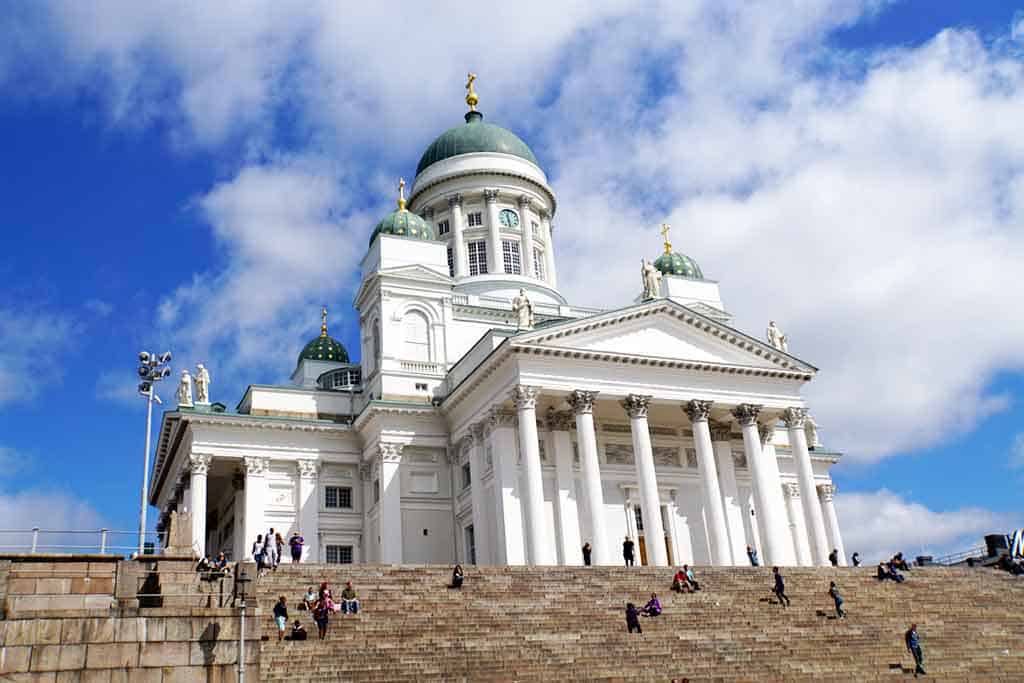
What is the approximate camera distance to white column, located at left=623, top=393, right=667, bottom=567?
36.9 m

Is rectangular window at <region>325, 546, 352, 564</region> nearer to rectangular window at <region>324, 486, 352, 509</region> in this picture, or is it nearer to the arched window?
rectangular window at <region>324, 486, 352, 509</region>

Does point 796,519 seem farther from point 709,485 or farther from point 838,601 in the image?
point 838,601

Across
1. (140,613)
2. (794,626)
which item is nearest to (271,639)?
(140,613)

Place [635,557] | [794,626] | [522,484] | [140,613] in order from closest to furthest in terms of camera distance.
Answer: [140,613]
[794,626]
[522,484]
[635,557]

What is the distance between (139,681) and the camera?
63.1 ft

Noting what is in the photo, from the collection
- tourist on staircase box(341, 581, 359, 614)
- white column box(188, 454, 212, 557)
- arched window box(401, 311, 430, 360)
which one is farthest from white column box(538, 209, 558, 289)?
tourist on staircase box(341, 581, 359, 614)

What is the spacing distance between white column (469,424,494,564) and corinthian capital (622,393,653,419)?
608 cm

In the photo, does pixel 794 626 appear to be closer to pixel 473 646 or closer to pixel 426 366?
pixel 473 646

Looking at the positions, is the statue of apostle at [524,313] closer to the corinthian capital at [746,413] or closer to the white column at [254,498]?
the corinthian capital at [746,413]

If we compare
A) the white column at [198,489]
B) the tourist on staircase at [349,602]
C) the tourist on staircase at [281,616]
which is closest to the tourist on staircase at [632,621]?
the tourist on staircase at [349,602]

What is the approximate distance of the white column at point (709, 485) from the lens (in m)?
39.3

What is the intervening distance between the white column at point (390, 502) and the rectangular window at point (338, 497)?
9.51 feet

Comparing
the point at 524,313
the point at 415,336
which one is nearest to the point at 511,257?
the point at 415,336

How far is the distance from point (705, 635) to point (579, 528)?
45.1 feet
